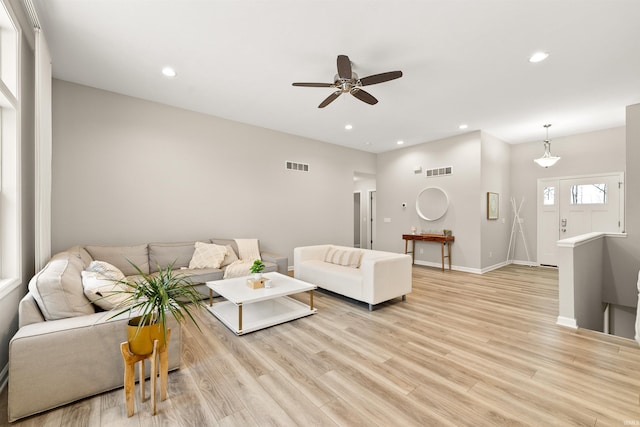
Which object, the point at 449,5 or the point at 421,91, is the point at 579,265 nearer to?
the point at 421,91

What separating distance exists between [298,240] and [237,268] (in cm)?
215

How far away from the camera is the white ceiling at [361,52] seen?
7.74 feet

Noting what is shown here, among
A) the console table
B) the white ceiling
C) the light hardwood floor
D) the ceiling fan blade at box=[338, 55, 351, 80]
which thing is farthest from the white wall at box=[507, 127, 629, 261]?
the ceiling fan blade at box=[338, 55, 351, 80]

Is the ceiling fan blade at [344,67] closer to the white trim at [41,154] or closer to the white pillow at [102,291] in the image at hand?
the white pillow at [102,291]

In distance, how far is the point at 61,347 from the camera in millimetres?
1729

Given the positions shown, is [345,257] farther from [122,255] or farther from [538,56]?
[538,56]

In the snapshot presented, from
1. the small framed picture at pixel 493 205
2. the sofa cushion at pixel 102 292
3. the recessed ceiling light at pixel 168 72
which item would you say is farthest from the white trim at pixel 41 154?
the small framed picture at pixel 493 205

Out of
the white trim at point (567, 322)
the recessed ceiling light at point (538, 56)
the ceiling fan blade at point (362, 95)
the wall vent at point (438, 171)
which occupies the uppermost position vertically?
the recessed ceiling light at point (538, 56)

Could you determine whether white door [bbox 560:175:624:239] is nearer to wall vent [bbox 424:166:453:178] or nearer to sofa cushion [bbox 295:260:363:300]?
wall vent [bbox 424:166:453:178]

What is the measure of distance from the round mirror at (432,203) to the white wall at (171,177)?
7.75 ft

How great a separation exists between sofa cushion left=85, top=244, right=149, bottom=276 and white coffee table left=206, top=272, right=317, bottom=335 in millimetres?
1154

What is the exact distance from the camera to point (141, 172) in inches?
165

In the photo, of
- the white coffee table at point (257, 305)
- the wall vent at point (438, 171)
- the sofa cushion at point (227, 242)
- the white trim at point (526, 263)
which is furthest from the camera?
the white trim at point (526, 263)

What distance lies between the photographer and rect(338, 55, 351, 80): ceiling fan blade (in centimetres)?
260
